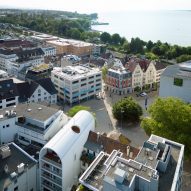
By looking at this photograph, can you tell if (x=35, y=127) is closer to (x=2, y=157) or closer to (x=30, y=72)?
(x=2, y=157)

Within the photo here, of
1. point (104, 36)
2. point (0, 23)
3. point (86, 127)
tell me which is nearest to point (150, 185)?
point (86, 127)

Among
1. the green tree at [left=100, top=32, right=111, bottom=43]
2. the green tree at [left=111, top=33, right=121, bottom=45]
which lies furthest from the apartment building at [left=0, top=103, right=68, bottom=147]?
the green tree at [left=100, top=32, right=111, bottom=43]

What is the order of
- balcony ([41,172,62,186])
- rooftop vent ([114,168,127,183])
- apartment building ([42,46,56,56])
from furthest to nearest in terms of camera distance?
apartment building ([42,46,56,56]) < balcony ([41,172,62,186]) < rooftop vent ([114,168,127,183])

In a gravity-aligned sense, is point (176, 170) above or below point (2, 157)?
above

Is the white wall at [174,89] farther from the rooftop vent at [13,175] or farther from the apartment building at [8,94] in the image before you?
the rooftop vent at [13,175]

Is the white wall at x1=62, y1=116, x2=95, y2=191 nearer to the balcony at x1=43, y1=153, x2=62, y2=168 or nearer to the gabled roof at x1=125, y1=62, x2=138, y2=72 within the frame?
the balcony at x1=43, y1=153, x2=62, y2=168

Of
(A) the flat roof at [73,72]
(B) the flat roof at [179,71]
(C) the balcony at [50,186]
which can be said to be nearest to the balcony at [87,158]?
(C) the balcony at [50,186]
